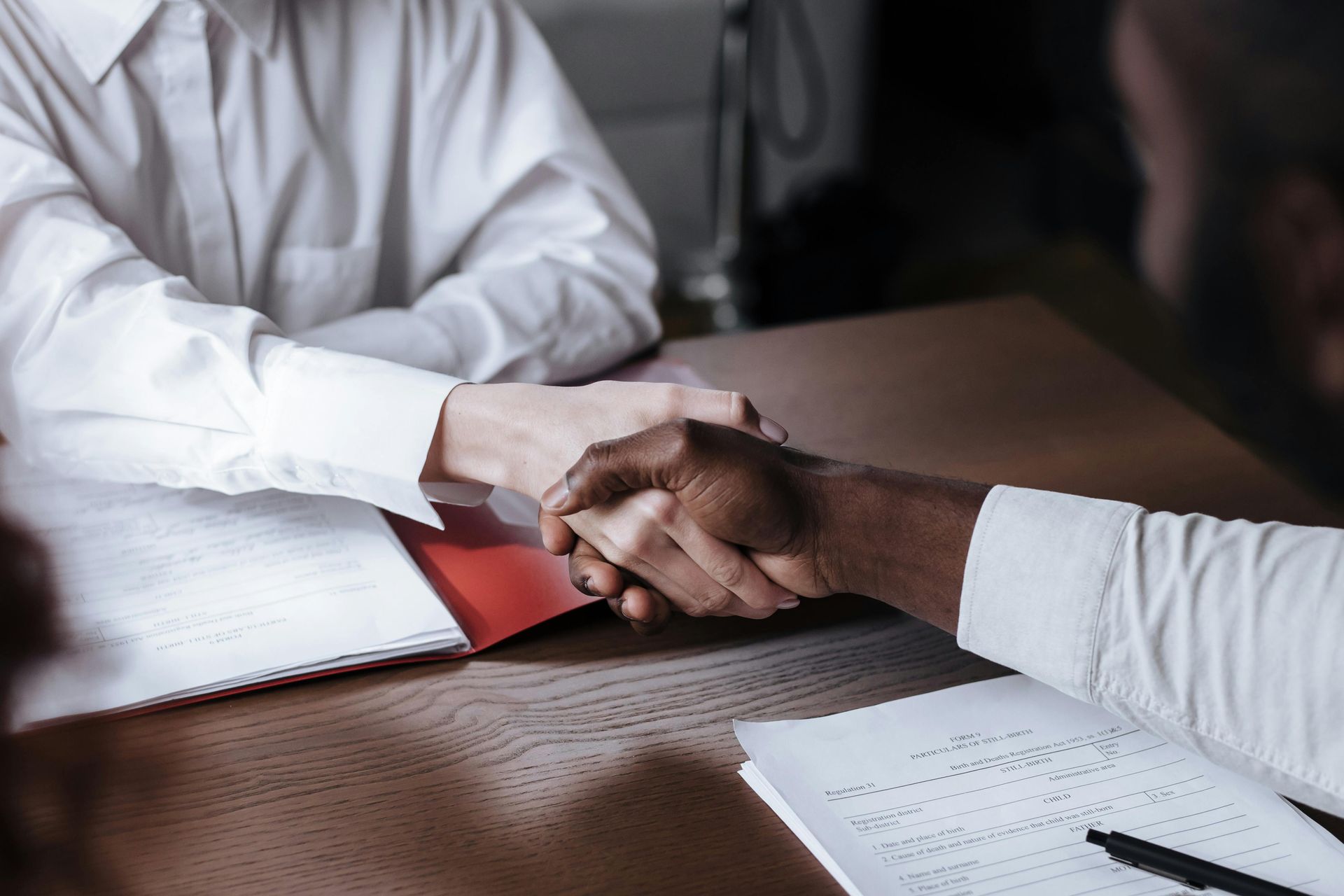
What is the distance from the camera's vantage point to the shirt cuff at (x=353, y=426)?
0.84 m

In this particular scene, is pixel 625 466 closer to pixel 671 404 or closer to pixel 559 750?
pixel 671 404

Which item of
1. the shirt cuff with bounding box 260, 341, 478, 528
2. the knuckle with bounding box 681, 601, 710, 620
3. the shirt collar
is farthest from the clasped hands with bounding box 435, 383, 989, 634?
the shirt collar

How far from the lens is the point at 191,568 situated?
80 centimetres

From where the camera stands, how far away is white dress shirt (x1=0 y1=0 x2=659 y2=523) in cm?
87

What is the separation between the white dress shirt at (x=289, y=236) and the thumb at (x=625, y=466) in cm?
13

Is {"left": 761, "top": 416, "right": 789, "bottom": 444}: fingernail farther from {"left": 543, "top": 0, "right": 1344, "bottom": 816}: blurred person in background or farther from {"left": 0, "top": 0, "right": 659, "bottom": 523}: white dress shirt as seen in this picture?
{"left": 0, "top": 0, "right": 659, "bottom": 523}: white dress shirt

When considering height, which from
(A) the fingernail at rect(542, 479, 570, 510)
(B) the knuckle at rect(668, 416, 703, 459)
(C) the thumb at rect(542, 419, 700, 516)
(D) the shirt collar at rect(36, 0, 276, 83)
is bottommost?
(A) the fingernail at rect(542, 479, 570, 510)

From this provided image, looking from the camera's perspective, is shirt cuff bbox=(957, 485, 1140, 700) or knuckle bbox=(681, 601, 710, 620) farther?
knuckle bbox=(681, 601, 710, 620)

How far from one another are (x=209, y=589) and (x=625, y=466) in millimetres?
294

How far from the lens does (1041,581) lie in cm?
69

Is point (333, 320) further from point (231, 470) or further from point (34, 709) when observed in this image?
point (34, 709)

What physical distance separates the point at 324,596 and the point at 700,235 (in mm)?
2260

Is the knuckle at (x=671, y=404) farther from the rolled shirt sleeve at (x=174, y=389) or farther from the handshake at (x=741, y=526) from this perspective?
the rolled shirt sleeve at (x=174, y=389)

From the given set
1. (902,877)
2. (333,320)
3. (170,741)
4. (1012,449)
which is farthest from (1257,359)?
(170,741)
